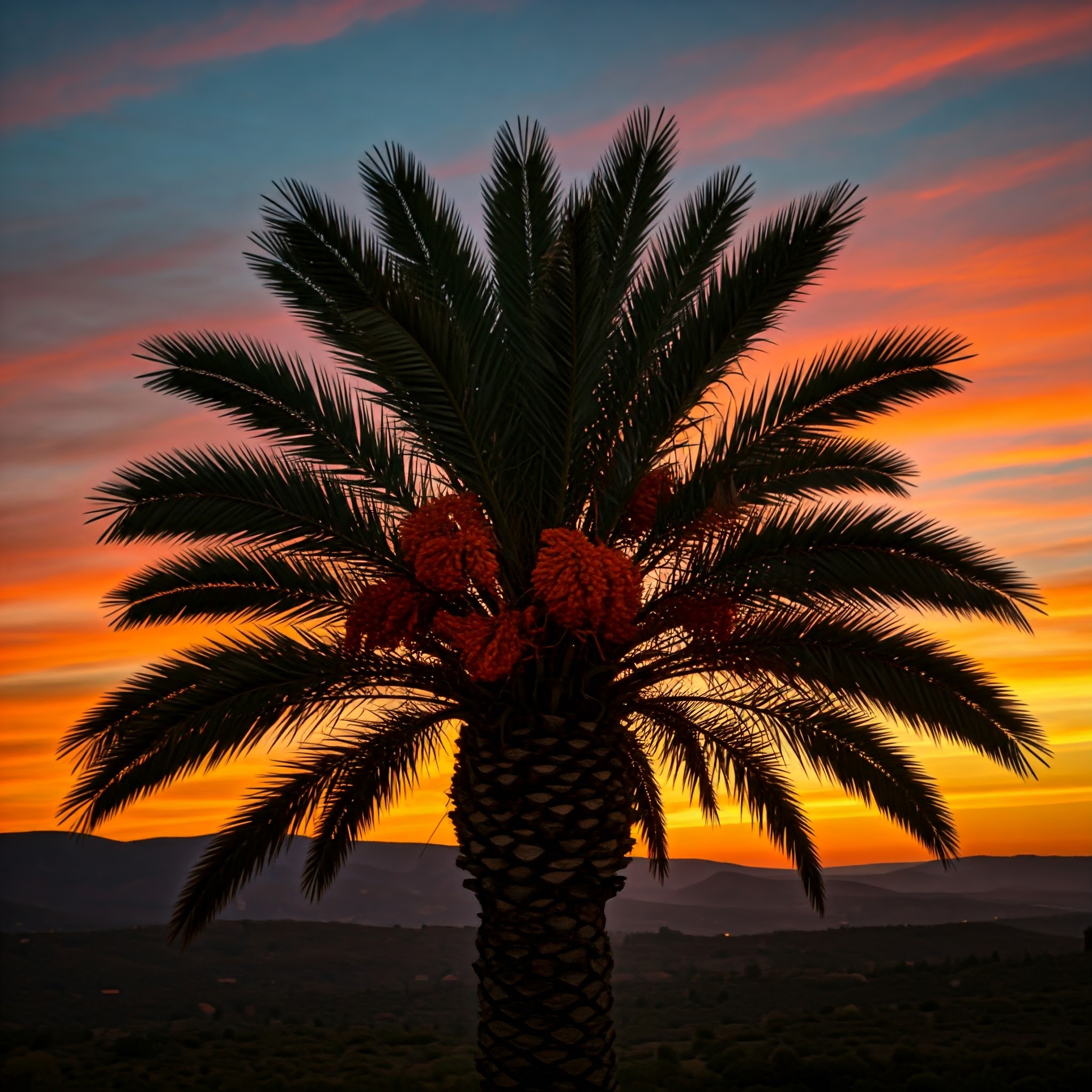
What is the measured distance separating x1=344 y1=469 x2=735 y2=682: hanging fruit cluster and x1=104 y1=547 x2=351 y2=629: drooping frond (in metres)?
0.82

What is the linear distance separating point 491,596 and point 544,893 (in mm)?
2501

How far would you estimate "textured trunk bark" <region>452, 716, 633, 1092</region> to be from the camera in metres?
9.42

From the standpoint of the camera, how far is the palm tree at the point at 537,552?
28.5 ft

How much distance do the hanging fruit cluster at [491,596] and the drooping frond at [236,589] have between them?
0.82 meters


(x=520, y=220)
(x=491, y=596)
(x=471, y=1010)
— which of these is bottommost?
(x=471, y=1010)

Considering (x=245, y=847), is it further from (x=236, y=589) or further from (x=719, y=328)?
(x=719, y=328)

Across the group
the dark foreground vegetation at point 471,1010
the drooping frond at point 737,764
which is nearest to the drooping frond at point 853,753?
the drooping frond at point 737,764

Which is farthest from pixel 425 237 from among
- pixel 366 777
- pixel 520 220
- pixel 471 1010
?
pixel 471 1010

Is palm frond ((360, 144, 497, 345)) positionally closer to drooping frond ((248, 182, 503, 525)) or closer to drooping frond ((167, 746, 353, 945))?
drooping frond ((248, 182, 503, 525))

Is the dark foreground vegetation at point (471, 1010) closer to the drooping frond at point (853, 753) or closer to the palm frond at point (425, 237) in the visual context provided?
the drooping frond at point (853, 753)

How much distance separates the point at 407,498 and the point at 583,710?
2.33 meters

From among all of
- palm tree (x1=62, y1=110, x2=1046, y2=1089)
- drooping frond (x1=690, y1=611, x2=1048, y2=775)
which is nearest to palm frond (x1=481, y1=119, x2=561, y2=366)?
A: palm tree (x1=62, y1=110, x2=1046, y2=1089)

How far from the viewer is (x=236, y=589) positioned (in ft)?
35.1

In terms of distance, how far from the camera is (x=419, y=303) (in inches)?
320
